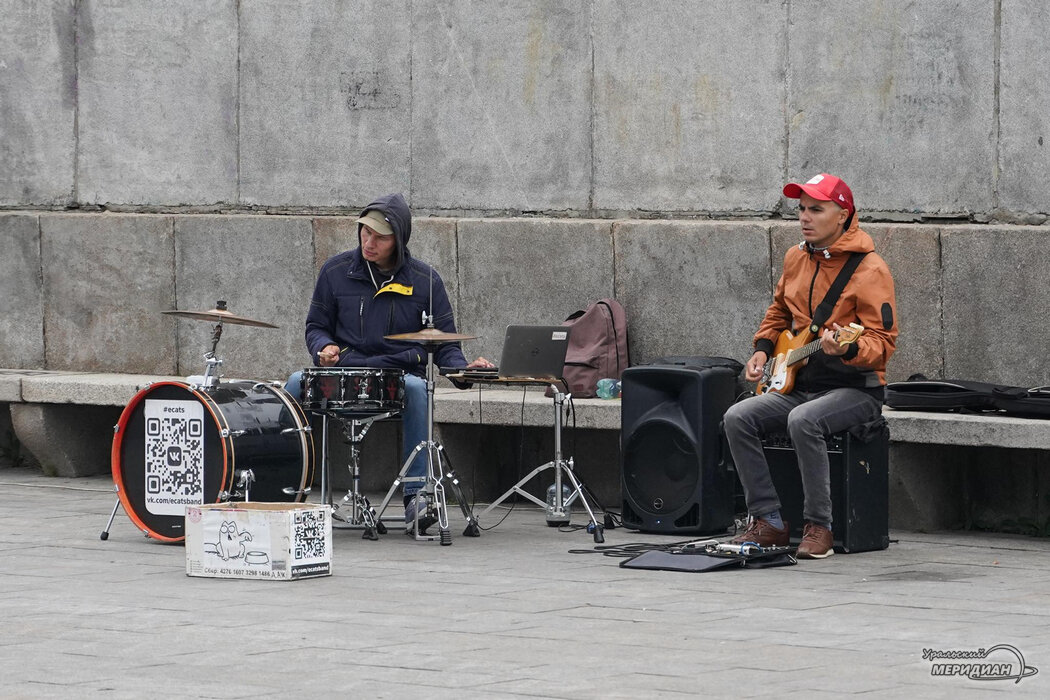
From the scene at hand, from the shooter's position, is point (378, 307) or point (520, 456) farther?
point (520, 456)

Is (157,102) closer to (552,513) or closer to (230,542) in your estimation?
(552,513)

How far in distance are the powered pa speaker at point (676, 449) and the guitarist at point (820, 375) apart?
45cm

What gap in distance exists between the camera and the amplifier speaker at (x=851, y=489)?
27.2 ft

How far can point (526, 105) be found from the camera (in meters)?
10.8

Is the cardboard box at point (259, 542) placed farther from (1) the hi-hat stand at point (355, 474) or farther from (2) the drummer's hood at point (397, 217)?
(2) the drummer's hood at point (397, 217)

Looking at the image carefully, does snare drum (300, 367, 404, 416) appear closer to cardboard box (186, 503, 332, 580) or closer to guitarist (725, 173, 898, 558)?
cardboard box (186, 503, 332, 580)

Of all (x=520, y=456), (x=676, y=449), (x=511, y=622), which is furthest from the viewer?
(x=520, y=456)

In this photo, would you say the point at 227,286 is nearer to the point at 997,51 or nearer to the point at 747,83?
the point at 747,83

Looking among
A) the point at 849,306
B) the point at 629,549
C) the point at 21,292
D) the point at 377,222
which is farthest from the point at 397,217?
the point at 21,292

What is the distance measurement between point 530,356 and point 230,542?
82.8 inches

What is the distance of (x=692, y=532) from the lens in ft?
29.3

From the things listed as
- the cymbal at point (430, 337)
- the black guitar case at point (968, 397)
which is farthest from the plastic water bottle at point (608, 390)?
the cymbal at point (430, 337)

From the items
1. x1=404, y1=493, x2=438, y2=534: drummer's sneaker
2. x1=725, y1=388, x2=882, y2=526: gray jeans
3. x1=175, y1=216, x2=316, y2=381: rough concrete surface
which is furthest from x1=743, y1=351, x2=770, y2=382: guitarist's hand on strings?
x1=175, y1=216, x2=316, y2=381: rough concrete surface

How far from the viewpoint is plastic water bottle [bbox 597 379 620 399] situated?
392 inches
